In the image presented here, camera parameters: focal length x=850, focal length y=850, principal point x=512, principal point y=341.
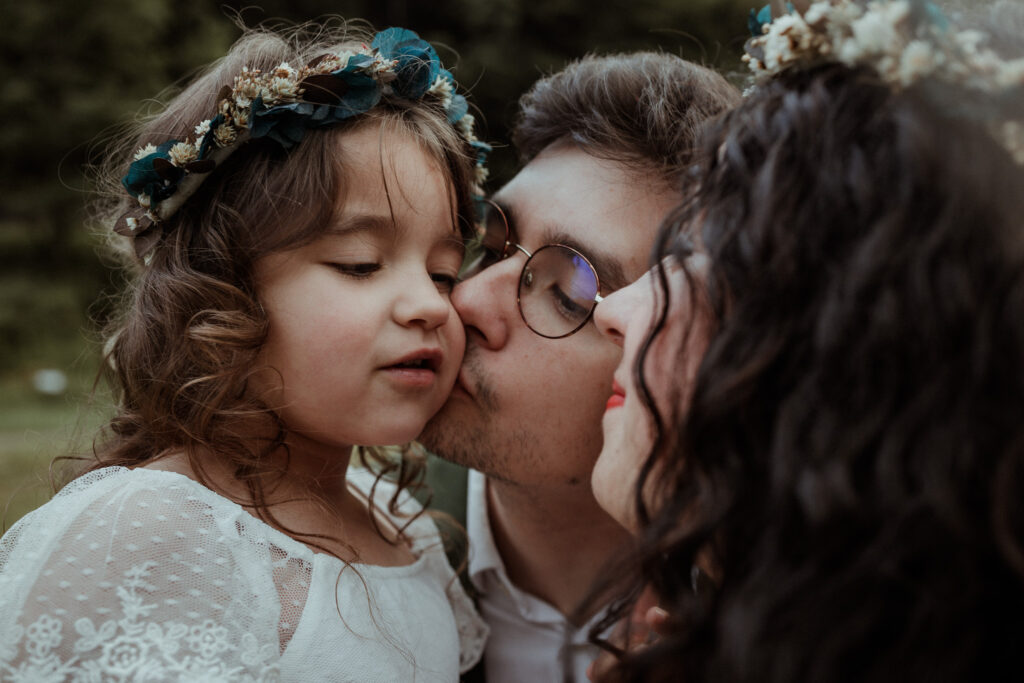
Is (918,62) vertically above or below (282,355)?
above

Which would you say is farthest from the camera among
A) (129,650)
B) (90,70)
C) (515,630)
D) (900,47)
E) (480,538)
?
(90,70)

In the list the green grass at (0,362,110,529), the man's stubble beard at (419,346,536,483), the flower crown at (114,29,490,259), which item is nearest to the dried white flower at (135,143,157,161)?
the flower crown at (114,29,490,259)

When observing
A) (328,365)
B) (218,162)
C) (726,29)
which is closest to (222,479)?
(328,365)

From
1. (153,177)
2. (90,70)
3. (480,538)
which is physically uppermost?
(153,177)

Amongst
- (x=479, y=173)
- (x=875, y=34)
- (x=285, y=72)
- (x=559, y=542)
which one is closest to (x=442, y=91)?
(x=479, y=173)

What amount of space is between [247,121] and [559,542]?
1.57 meters

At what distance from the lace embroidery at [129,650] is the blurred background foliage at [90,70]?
991 centimetres

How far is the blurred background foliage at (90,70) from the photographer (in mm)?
10898

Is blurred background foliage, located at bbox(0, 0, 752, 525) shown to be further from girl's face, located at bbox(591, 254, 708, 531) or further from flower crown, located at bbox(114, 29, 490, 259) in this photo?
girl's face, located at bbox(591, 254, 708, 531)

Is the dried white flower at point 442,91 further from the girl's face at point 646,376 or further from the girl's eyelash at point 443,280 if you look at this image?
the girl's face at point 646,376

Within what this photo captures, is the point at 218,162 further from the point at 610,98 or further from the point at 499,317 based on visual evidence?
the point at 610,98

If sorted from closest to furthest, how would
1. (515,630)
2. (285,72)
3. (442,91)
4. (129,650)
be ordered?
(129,650)
(285,72)
(442,91)
(515,630)

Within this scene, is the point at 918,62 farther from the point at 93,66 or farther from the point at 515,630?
the point at 93,66

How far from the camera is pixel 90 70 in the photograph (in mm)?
11508
